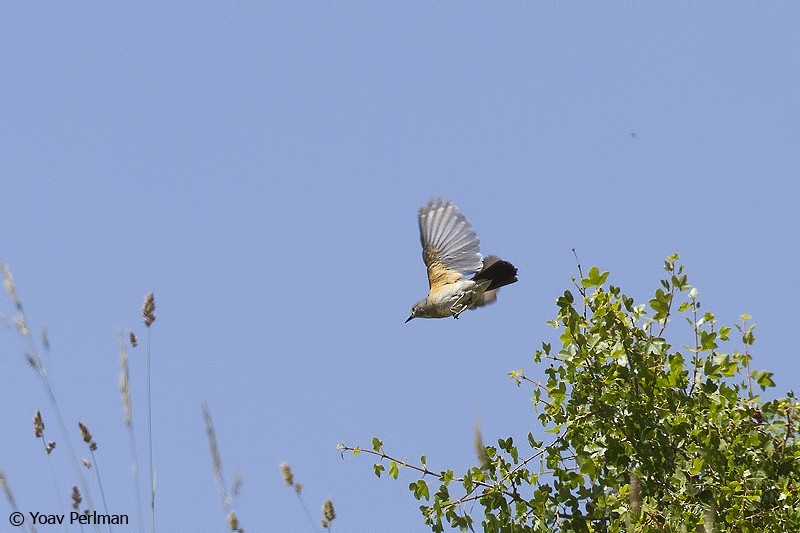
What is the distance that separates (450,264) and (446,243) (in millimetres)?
153

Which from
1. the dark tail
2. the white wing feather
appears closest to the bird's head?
the white wing feather

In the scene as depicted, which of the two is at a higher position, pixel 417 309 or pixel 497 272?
pixel 417 309

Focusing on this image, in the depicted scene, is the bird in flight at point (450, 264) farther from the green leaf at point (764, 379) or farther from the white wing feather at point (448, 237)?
the green leaf at point (764, 379)

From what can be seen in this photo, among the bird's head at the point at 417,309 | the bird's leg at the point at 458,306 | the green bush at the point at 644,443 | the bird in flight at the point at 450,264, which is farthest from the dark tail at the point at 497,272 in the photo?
the green bush at the point at 644,443

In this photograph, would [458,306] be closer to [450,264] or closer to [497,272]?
[450,264]

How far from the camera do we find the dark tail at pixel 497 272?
6.91 metres

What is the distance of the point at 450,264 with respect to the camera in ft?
25.1

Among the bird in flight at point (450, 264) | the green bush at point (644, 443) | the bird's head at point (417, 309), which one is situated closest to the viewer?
the green bush at point (644, 443)

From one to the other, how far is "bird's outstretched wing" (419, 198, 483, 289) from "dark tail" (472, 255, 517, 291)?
1.06 ft

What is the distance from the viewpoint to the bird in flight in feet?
24.0

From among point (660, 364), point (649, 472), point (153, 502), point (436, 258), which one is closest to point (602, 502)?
point (649, 472)

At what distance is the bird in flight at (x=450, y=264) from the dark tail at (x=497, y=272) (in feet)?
0.05

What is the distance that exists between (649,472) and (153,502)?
1479 mm

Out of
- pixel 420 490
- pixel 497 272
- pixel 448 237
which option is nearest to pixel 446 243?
pixel 448 237
